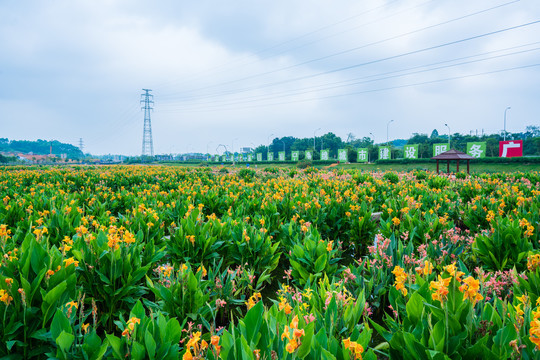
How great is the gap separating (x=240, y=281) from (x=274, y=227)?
1.87 metres

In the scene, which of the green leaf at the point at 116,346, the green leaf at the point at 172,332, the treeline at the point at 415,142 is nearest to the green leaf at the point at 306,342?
the green leaf at the point at 172,332

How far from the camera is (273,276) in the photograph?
154 inches

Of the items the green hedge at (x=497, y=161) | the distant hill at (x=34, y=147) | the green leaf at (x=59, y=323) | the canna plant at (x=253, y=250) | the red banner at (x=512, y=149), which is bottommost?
the canna plant at (x=253, y=250)

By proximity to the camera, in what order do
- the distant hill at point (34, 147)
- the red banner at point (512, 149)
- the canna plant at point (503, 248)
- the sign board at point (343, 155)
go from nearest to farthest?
the canna plant at point (503, 248) < the red banner at point (512, 149) < the sign board at point (343, 155) < the distant hill at point (34, 147)

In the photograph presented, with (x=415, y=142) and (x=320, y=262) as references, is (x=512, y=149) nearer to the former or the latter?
(x=320, y=262)

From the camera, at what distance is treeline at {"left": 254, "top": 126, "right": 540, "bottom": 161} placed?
5344 centimetres

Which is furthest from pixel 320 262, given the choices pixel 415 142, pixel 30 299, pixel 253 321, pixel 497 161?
pixel 415 142

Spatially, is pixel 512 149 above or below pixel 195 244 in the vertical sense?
above

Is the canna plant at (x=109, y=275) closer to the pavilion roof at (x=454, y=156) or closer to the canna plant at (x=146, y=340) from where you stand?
the canna plant at (x=146, y=340)

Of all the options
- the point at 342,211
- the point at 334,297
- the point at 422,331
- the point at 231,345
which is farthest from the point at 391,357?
the point at 342,211

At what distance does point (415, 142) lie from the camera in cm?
8331

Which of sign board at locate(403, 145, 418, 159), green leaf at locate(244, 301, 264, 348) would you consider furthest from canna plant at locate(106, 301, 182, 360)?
sign board at locate(403, 145, 418, 159)

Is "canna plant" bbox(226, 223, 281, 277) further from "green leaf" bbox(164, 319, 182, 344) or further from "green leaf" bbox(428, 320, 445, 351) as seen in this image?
"green leaf" bbox(428, 320, 445, 351)

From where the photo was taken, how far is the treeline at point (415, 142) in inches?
2104
